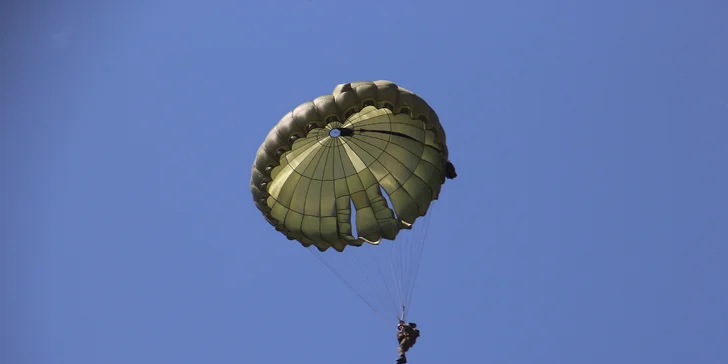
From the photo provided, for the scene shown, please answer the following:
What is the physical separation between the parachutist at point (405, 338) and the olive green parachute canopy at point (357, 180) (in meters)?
2.93

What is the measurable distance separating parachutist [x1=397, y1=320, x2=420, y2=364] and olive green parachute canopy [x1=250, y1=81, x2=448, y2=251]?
9.63ft

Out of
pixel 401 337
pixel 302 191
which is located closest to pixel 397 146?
pixel 302 191

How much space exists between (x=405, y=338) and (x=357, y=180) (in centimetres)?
473

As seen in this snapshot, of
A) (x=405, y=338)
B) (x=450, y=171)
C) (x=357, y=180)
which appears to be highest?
(x=450, y=171)

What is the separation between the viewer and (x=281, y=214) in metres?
24.6

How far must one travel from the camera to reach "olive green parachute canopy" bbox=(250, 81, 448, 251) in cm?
2430

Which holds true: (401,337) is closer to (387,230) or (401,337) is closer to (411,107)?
(387,230)

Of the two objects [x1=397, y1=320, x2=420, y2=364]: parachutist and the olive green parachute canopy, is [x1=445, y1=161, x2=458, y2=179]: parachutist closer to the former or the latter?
the olive green parachute canopy

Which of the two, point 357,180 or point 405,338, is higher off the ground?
point 357,180

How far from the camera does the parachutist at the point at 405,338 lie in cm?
2230

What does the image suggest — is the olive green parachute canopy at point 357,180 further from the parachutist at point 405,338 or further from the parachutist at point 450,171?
the parachutist at point 405,338

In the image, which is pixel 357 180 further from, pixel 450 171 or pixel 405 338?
pixel 405 338

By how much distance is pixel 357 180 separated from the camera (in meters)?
24.8

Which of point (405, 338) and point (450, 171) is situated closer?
point (405, 338)
